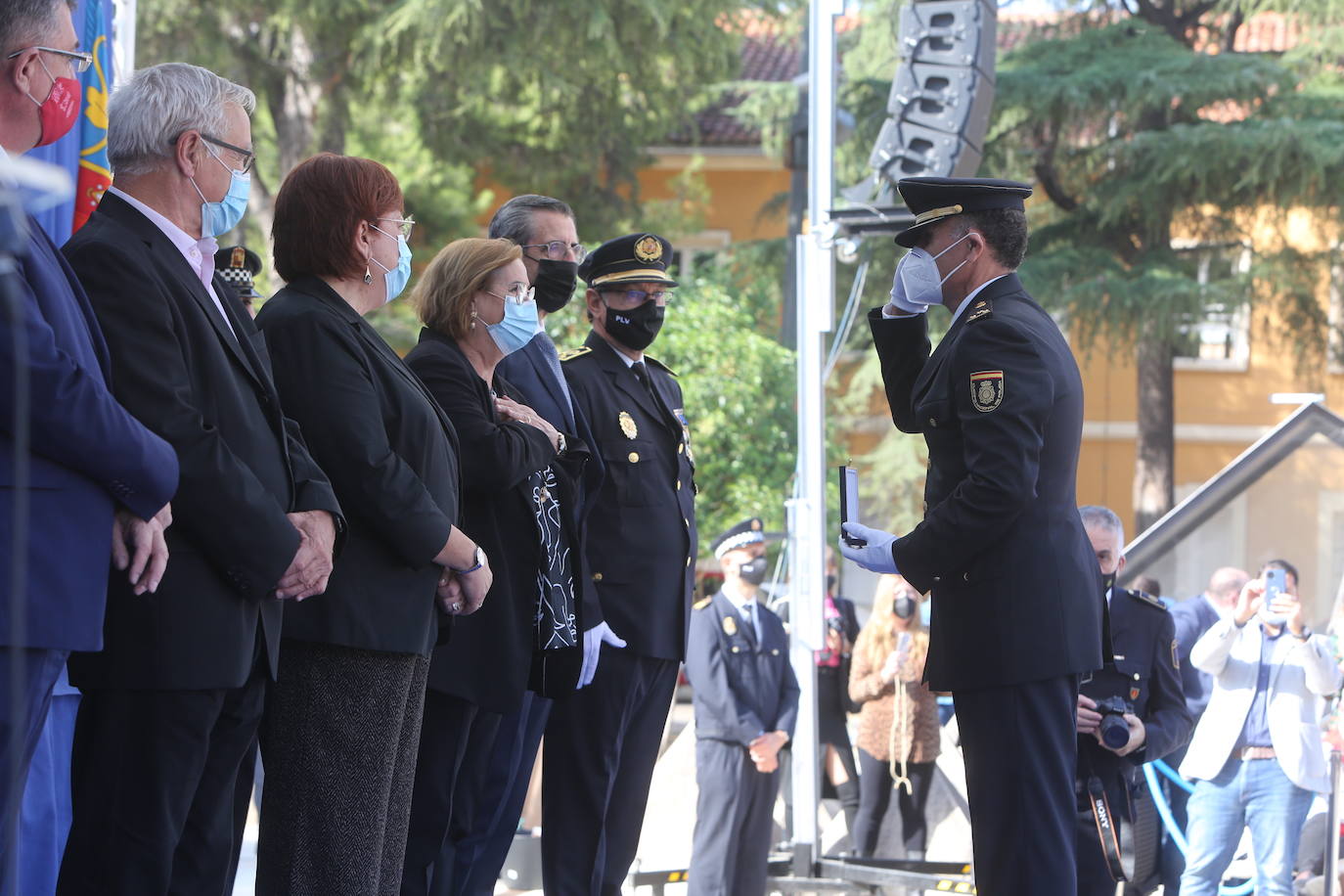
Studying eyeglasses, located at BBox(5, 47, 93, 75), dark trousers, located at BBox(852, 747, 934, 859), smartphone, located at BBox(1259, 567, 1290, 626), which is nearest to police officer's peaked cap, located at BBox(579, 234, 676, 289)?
eyeglasses, located at BBox(5, 47, 93, 75)

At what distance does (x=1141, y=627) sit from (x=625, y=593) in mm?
2282

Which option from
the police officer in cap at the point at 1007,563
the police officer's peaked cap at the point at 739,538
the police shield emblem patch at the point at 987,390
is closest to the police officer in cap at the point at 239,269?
the police officer in cap at the point at 1007,563

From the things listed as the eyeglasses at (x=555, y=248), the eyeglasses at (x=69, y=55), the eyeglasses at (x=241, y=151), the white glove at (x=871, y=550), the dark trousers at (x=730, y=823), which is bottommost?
the dark trousers at (x=730, y=823)

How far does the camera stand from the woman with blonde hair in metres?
9.02

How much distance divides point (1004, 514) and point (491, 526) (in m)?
1.24

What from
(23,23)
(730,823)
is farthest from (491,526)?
(730,823)

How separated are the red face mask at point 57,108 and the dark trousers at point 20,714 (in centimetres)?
89

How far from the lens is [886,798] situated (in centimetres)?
916

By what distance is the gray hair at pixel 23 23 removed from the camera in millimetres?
2588

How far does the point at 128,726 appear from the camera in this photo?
8.59 ft

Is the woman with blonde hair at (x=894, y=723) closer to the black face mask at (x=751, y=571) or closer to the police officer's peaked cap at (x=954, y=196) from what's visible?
the black face mask at (x=751, y=571)

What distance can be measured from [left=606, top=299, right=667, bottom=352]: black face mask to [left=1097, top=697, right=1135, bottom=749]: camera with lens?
2008mm

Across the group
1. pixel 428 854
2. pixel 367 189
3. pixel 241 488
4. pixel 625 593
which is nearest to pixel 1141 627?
pixel 625 593

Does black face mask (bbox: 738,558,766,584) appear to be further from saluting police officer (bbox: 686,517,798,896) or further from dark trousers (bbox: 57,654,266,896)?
dark trousers (bbox: 57,654,266,896)
